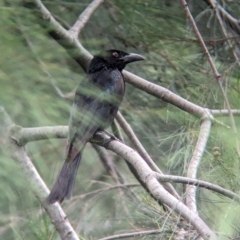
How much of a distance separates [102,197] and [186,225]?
73.5 inches

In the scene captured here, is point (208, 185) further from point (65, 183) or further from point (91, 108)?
point (65, 183)

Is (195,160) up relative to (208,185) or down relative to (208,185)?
down

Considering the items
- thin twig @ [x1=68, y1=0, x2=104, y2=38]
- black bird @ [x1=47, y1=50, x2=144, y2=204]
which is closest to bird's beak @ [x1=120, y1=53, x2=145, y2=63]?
black bird @ [x1=47, y1=50, x2=144, y2=204]

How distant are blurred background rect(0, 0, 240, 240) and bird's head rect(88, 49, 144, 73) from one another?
51 mm

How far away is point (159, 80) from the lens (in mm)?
2906

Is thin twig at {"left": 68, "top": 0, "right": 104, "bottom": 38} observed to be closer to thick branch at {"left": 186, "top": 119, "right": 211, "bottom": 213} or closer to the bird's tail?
the bird's tail

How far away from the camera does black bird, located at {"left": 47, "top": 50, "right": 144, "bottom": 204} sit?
3.98 feet

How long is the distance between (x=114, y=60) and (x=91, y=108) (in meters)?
2.04

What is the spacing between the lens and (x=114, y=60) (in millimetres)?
3291

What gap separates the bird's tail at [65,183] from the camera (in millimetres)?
2229

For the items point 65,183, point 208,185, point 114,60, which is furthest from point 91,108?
point 114,60

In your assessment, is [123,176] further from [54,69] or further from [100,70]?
[54,69]

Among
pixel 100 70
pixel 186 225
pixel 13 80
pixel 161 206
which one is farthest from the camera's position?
pixel 100 70

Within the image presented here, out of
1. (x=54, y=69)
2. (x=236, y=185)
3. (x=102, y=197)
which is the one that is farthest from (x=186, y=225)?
(x=102, y=197)
